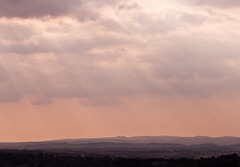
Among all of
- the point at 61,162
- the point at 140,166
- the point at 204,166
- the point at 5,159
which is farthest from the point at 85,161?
the point at 204,166

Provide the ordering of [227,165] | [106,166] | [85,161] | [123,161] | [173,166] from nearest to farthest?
[227,165] < [173,166] < [106,166] < [123,161] < [85,161]

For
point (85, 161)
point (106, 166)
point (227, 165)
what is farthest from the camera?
point (85, 161)

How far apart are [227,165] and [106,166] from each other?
122 feet

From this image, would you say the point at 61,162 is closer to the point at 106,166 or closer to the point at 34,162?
the point at 34,162

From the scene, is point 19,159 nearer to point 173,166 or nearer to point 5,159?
point 5,159

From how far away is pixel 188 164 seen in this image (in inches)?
6275

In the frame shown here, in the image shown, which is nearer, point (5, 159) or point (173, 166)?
point (173, 166)

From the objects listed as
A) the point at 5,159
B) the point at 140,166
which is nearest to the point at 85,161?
the point at 5,159

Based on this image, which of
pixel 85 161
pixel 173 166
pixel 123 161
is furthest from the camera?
pixel 85 161

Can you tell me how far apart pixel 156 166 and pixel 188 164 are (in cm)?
920

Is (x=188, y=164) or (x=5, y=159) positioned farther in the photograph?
(x=5, y=159)

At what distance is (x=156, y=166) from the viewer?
15638 cm

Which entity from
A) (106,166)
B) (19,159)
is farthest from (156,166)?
(19,159)

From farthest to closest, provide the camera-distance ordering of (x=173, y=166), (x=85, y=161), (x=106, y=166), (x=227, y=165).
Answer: (x=85, y=161) → (x=106, y=166) → (x=173, y=166) → (x=227, y=165)
